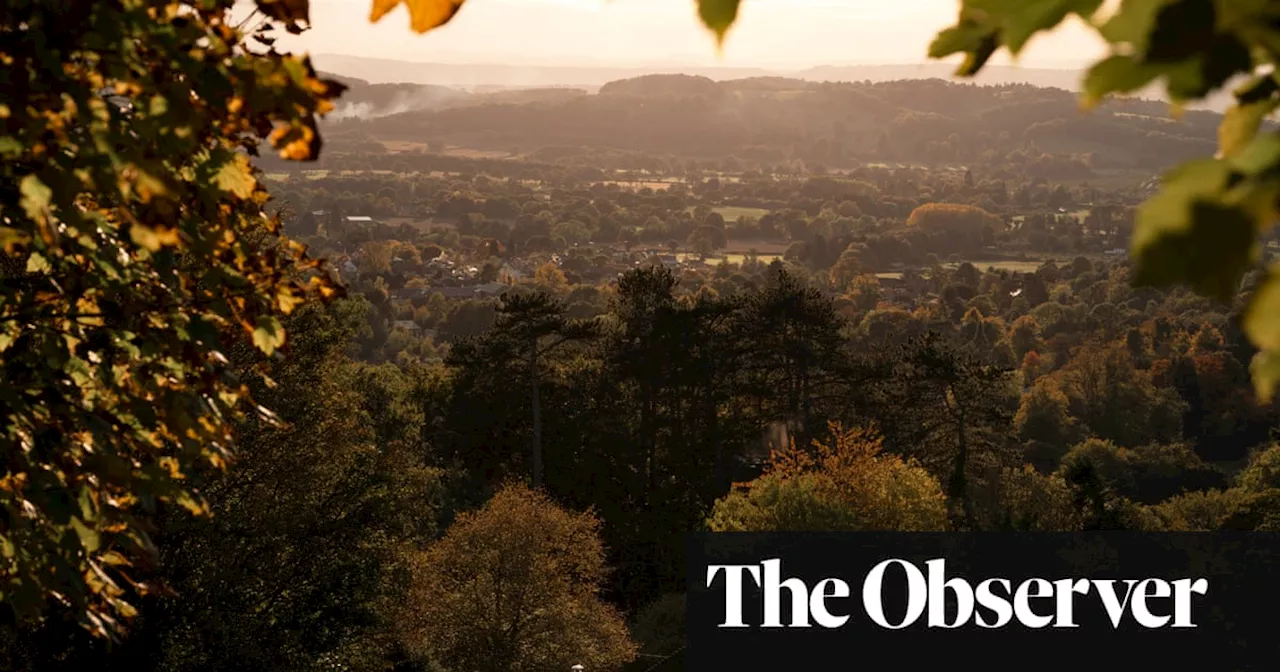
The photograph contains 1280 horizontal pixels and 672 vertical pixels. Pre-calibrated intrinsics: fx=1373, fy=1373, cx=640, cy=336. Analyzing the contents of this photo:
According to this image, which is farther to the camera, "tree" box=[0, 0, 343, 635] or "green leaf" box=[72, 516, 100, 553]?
"green leaf" box=[72, 516, 100, 553]

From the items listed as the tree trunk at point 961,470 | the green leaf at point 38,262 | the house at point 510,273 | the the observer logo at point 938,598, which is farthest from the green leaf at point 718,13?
the house at point 510,273

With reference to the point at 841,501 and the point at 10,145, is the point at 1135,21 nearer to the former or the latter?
the point at 10,145

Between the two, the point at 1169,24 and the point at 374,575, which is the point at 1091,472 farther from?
the point at 1169,24

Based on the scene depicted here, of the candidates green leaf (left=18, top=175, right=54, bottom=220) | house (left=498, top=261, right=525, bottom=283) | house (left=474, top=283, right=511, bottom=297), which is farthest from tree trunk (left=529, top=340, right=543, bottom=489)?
house (left=498, top=261, right=525, bottom=283)

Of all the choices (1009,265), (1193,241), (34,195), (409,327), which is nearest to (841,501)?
(34,195)

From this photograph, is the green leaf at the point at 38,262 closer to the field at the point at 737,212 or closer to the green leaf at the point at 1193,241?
the green leaf at the point at 1193,241

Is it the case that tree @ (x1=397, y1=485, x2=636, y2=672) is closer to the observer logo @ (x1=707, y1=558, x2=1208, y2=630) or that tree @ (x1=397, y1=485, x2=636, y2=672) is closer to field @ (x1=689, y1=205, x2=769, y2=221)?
the observer logo @ (x1=707, y1=558, x2=1208, y2=630)
